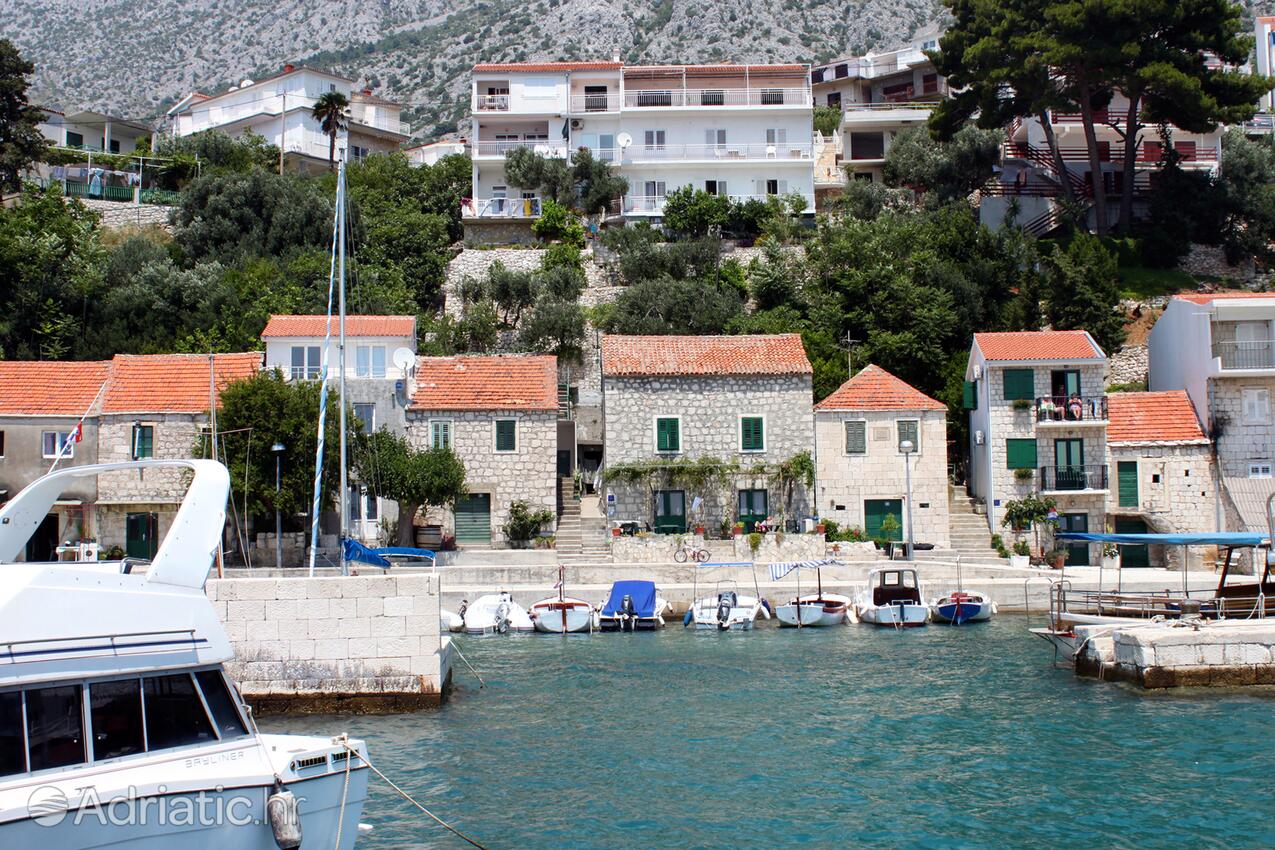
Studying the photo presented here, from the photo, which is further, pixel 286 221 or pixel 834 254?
pixel 286 221

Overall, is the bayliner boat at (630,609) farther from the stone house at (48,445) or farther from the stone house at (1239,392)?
the stone house at (1239,392)

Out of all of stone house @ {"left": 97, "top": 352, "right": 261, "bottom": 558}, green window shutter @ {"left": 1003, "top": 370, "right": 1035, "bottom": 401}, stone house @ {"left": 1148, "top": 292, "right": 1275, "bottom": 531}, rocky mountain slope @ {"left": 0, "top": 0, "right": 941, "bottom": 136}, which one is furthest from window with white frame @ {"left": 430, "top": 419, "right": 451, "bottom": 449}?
rocky mountain slope @ {"left": 0, "top": 0, "right": 941, "bottom": 136}

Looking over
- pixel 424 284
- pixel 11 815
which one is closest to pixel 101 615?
pixel 11 815

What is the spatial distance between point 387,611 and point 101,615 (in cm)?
974

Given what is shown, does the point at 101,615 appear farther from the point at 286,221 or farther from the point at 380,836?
the point at 286,221

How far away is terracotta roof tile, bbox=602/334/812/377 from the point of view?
4125 cm

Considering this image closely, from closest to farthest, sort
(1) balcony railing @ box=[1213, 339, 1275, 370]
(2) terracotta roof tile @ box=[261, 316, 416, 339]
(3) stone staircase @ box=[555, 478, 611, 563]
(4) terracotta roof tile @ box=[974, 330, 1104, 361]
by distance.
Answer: (3) stone staircase @ box=[555, 478, 611, 563] < (1) balcony railing @ box=[1213, 339, 1275, 370] < (4) terracotta roof tile @ box=[974, 330, 1104, 361] < (2) terracotta roof tile @ box=[261, 316, 416, 339]

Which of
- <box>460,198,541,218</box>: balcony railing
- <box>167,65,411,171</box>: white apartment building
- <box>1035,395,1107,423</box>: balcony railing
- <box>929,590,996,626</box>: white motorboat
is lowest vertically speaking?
<box>929,590,996,626</box>: white motorboat

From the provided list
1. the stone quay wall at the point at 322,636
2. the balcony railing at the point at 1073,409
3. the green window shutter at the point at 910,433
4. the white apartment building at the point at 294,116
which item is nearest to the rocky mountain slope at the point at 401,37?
the white apartment building at the point at 294,116

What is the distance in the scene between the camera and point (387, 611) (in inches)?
851

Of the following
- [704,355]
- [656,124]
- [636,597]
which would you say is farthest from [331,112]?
[636,597]

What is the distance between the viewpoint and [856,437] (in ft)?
134

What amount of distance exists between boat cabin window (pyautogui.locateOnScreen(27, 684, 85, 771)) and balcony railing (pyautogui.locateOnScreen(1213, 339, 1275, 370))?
38.3 m

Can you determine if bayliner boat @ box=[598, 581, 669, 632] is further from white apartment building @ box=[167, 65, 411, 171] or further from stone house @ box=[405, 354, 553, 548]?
white apartment building @ box=[167, 65, 411, 171]
